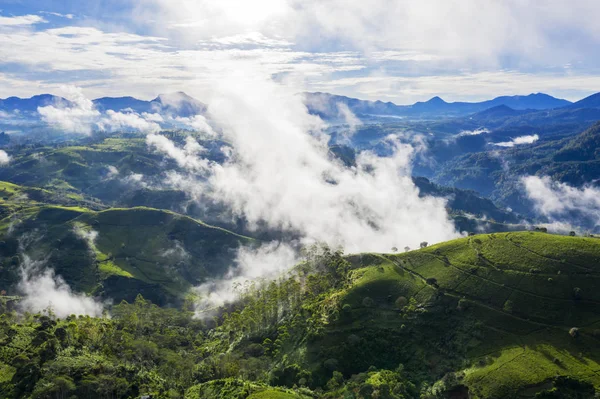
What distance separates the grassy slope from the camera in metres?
144

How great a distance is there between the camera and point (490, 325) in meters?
167

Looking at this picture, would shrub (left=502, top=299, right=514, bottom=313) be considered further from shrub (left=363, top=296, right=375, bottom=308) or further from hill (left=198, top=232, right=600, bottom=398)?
shrub (left=363, top=296, right=375, bottom=308)

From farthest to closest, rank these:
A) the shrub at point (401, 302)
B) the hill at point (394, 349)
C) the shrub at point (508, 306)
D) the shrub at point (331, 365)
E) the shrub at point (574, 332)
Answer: the shrub at point (401, 302) → the shrub at point (508, 306) → the shrub at point (331, 365) → the shrub at point (574, 332) → the hill at point (394, 349)

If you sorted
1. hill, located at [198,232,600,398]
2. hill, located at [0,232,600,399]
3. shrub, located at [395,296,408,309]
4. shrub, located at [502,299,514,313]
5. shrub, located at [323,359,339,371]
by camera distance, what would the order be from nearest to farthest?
1. hill, located at [0,232,600,399]
2. hill, located at [198,232,600,398]
3. shrub, located at [323,359,339,371]
4. shrub, located at [502,299,514,313]
5. shrub, located at [395,296,408,309]

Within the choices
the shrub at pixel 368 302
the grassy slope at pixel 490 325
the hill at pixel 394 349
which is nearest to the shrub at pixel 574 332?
the hill at pixel 394 349

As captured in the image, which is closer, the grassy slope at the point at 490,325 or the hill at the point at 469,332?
the hill at the point at 469,332

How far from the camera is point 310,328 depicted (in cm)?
18325

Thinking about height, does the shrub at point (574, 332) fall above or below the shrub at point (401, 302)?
above

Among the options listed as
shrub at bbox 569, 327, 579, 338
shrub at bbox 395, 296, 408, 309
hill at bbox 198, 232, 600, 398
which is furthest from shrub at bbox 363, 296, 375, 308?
shrub at bbox 569, 327, 579, 338

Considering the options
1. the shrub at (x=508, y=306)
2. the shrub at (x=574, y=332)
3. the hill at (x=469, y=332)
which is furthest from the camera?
the shrub at (x=508, y=306)

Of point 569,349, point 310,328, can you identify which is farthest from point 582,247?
point 310,328

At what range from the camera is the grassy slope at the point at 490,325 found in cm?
14450

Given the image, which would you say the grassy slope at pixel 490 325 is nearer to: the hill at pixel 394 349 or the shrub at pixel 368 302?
the hill at pixel 394 349

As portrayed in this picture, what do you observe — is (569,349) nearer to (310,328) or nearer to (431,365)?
(431,365)
